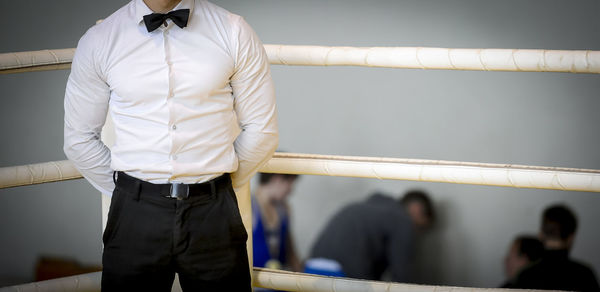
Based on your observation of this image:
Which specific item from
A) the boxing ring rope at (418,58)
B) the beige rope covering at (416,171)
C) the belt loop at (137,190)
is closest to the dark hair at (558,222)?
the beige rope covering at (416,171)

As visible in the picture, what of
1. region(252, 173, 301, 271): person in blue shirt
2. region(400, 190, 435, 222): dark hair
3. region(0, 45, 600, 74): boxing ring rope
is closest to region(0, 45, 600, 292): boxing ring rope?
region(0, 45, 600, 74): boxing ring rope

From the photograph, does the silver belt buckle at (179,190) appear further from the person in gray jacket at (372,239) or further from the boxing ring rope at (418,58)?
the person in gray jacket at (372,239)

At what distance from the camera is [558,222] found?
3.70 meters

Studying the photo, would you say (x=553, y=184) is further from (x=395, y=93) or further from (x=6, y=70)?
(x=395, y=93)

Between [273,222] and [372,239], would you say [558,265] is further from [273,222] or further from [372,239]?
[273,222]

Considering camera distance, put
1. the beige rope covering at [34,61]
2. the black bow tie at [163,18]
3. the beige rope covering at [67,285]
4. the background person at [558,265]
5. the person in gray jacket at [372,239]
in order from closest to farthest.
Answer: the black bow tie at [163,18], the beige rope covering at [34,61], the beige rope covering at [67,285], the background person at [558,265], the person in gray jacket at [372,239]

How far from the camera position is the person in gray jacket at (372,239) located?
360 centimetres

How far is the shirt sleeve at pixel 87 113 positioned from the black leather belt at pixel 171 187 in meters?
0.09

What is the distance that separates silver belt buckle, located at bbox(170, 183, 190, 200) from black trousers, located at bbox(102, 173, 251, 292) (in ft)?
0.04

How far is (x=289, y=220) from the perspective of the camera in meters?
4.29

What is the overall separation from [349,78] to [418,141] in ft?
1.80

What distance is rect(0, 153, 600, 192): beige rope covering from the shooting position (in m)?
1.43

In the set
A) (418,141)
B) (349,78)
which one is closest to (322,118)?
(349,78)

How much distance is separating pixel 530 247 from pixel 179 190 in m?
3.10
